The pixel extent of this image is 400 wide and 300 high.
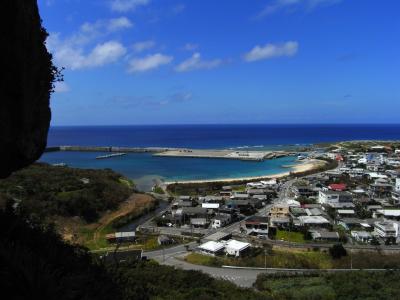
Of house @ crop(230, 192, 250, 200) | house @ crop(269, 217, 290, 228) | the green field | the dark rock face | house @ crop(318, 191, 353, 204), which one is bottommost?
the green field

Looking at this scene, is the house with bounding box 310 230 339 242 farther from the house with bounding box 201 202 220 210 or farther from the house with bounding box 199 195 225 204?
the house with bounding box 199 195 225 204

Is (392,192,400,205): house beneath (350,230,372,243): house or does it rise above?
above

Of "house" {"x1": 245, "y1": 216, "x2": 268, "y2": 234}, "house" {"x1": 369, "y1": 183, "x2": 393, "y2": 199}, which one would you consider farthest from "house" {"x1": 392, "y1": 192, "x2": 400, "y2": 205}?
"house" {"x1": 245, "y1": 216, "x2": 268, "y2": 234}

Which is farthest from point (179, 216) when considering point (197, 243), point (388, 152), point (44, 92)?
point (388, 152)

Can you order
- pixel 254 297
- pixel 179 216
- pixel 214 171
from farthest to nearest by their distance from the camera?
pixel 214 171 < pixel 179 216 < pixel 254 297

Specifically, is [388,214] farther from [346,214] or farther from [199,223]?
[199,223]

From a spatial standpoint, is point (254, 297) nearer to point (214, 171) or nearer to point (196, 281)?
point (196, 281)

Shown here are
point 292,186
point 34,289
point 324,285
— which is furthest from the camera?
point 292,186
